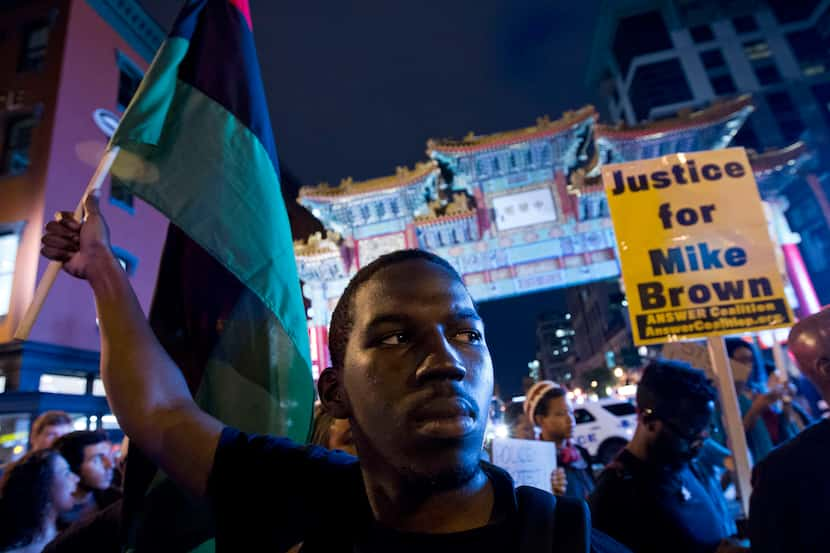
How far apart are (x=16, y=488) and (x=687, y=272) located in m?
4.80

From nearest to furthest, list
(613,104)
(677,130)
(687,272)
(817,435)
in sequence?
(817,435), (687,272), (677,130), (613,104)

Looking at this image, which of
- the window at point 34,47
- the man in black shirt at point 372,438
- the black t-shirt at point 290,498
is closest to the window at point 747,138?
the window at point 34,47

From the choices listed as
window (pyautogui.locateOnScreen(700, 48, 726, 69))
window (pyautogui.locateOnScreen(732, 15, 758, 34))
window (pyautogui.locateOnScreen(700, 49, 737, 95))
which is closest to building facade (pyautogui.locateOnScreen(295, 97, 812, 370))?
window (pyautogui.locateOnScreen(700, 49, 737, 95))

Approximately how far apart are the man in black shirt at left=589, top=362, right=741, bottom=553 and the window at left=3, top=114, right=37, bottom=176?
14.9m

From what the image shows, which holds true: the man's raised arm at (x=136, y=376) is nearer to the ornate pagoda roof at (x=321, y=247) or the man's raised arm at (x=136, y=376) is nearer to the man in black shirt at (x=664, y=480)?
the man in black shirt at (x=664, y=480)

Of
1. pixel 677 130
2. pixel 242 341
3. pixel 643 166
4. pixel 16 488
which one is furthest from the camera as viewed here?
pixel 677 130

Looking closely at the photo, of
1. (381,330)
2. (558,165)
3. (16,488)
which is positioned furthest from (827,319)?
(558,165)

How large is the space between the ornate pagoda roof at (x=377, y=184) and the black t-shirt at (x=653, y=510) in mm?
13514

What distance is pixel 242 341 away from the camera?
194 cm

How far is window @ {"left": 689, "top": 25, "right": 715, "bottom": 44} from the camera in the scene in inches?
1762

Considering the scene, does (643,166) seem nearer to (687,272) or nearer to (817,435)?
(687,272)

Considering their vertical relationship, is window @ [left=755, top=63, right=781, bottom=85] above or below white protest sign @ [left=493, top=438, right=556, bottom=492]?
above

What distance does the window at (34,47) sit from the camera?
12.9 m

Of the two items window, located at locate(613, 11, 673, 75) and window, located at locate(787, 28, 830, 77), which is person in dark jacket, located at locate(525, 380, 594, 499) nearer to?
window, located at locate(613, 11, 673, 75)
